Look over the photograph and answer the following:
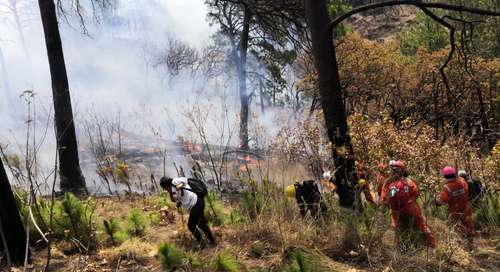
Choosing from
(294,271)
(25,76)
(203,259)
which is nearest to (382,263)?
(294,271)

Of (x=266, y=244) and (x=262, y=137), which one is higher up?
(x=262, y=137)

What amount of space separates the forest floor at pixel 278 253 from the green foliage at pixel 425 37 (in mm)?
25834

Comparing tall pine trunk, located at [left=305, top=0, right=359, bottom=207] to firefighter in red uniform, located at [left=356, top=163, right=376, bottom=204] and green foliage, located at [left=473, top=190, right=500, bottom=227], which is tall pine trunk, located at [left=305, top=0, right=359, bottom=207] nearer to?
firefighter in red uniform, located at [left=356, top=163, right=376, bottom=204]

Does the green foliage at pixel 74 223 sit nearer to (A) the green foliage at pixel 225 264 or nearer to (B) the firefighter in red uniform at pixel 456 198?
(A) the green foliage at pixel 225 264

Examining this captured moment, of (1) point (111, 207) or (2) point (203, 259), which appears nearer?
(2) point (203, 259)

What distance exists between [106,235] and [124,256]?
0.70m

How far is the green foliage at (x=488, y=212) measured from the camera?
23.9 feet

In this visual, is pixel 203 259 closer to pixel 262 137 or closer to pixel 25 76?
pixel 262 137

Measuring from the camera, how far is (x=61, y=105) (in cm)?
951

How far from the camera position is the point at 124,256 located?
205 inches

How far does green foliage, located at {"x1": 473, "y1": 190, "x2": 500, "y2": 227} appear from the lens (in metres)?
7.28

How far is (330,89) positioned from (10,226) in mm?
3878

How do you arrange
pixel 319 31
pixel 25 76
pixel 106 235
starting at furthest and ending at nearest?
pixel 25 76 → pixel 319 31 → pixel 106 235

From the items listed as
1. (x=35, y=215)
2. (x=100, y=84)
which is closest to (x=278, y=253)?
(x=35, y=215)
